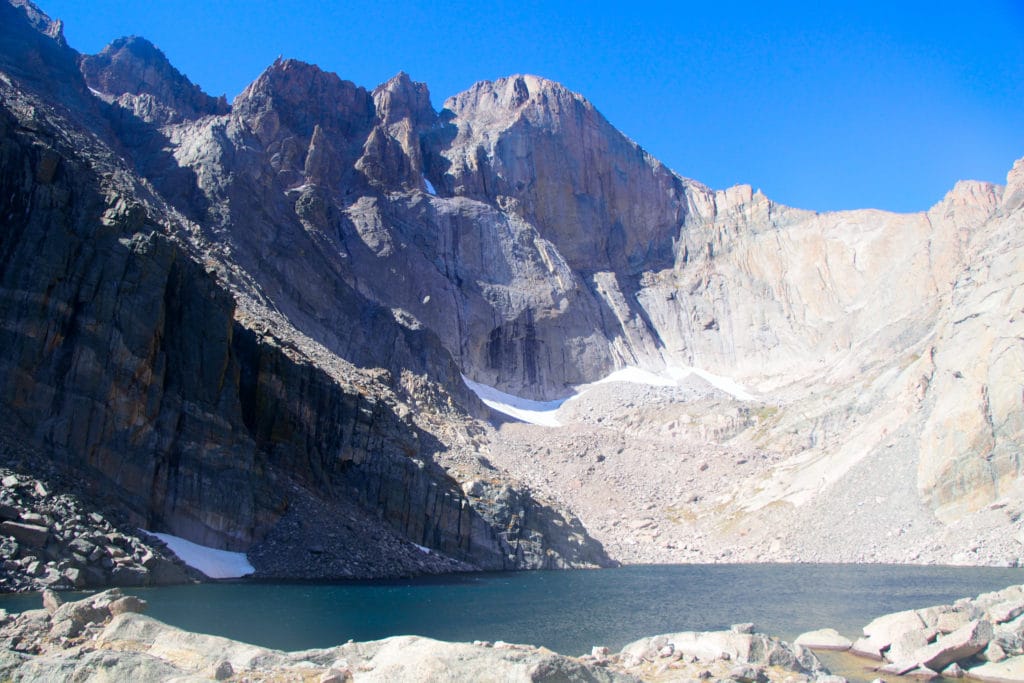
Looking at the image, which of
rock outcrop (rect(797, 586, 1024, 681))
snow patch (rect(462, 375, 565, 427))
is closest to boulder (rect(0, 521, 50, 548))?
rock outcrop (rect(797, 586, 1024, 681))

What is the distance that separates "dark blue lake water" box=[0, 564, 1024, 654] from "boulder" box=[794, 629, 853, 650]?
2.08 m

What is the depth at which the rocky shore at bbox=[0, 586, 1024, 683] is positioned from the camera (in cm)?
1118

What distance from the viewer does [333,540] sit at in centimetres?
4559

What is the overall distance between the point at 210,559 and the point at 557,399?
244ft

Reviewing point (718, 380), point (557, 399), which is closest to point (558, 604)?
point (557, 399)

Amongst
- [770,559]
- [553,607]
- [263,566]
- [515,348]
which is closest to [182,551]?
[263,566]

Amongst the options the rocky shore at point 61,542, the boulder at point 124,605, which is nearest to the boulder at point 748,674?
the boulder at point 124,605

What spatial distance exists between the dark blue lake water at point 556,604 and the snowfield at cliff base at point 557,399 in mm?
50272

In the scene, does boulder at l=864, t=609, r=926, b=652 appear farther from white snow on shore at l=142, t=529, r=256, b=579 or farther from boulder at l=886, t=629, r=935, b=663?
white snow on shore at l=142, t=529, r=256, b=579

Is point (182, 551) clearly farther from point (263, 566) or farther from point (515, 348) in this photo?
point (515, 348)

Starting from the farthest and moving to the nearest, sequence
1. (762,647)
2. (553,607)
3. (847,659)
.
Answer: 1. (553,607)
2. (847,659)
3. (762,647)

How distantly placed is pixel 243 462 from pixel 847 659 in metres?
32.7

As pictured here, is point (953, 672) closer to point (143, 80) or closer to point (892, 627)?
point (892, 627)

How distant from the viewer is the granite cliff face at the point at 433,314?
42156 millimetres
